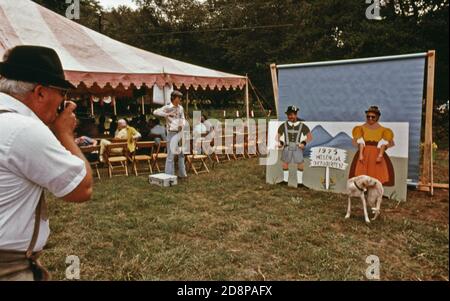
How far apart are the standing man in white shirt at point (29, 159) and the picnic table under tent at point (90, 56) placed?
284 inches

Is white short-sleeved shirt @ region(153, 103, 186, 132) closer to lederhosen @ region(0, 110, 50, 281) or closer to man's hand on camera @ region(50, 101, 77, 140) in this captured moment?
man's hand on camera @ region(50, 101, 77, 140)

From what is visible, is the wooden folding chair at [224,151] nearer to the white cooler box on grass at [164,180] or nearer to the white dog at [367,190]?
the white cooler box on grass at [164,180]

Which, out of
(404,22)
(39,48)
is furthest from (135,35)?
(39,48)

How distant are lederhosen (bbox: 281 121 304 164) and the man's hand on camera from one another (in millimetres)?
6303

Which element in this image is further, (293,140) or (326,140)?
(293,140)

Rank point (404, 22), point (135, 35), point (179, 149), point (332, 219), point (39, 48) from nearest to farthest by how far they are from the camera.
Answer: point (39, 48), point (332, 219), point (179, 149), point (404, 22), point (135, 35)

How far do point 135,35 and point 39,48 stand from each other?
4068cm

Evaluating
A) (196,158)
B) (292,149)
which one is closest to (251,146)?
(196,158)

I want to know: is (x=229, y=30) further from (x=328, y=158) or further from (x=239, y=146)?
(x=328, y=158)

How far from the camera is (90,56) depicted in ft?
31.8

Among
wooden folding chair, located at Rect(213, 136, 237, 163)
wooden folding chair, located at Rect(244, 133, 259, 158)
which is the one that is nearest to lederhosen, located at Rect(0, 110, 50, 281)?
wooden folding chair, located at Rect(213, 136, 237, 163)

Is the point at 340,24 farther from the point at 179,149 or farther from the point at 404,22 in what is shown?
the point at 179,149

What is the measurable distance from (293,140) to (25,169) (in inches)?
261

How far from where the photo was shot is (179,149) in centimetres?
866
